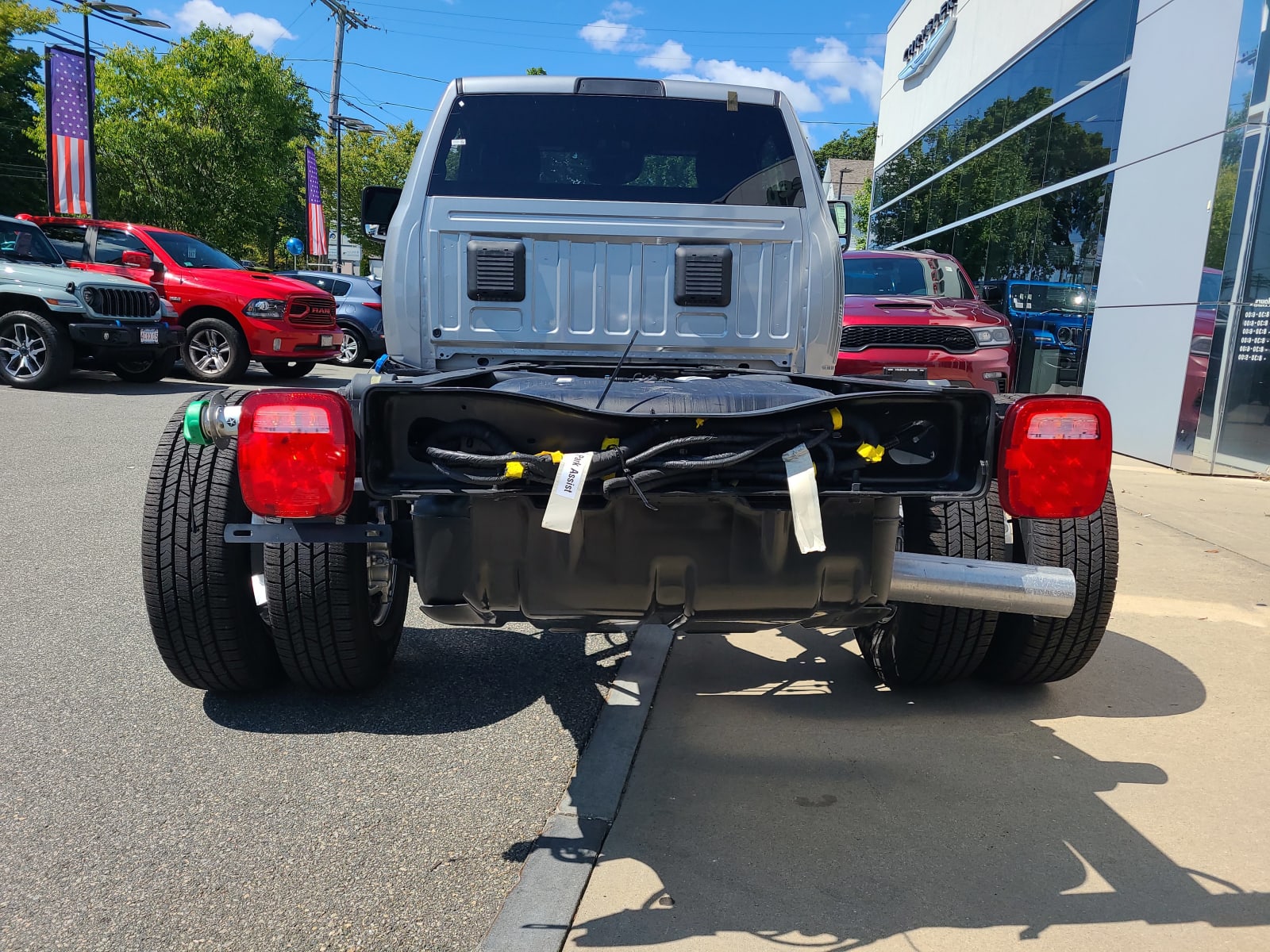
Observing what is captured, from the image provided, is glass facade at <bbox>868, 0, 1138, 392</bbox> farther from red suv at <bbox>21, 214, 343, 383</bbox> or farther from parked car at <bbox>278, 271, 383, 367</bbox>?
parked car at <bbox>278, 271, 383, 367</bbox>

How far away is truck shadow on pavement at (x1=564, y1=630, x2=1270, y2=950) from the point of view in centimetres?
228

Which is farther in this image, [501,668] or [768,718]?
[501,668]

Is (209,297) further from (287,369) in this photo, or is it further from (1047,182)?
(1047,182)

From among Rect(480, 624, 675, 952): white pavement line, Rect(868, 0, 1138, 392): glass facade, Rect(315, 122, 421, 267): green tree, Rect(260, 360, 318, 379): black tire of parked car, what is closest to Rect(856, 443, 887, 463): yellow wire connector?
Rect(480, 624, 675, 952): white pavement line

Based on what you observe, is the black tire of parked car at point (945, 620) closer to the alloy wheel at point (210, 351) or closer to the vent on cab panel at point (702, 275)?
the vent on cab panel at point (702, 275)

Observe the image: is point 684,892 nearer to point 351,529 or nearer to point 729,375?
point 351,529

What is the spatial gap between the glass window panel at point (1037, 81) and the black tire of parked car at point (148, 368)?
12045 millimetres

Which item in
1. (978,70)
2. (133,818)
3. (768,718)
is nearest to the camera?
(133,818)

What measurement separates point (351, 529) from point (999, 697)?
2.48 meters

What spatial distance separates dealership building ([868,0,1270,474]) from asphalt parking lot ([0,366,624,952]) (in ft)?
25.2

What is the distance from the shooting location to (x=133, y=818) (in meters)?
2.57

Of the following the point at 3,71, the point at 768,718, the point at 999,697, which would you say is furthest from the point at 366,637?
the point at 3,71

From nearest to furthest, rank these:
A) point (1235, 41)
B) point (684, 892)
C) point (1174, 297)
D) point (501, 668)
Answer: point (684, 892)
point (501, 668)
point (1235, 41)
point (1174, 297)

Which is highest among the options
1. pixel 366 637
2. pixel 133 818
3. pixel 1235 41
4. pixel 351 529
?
pixel 1235 41
